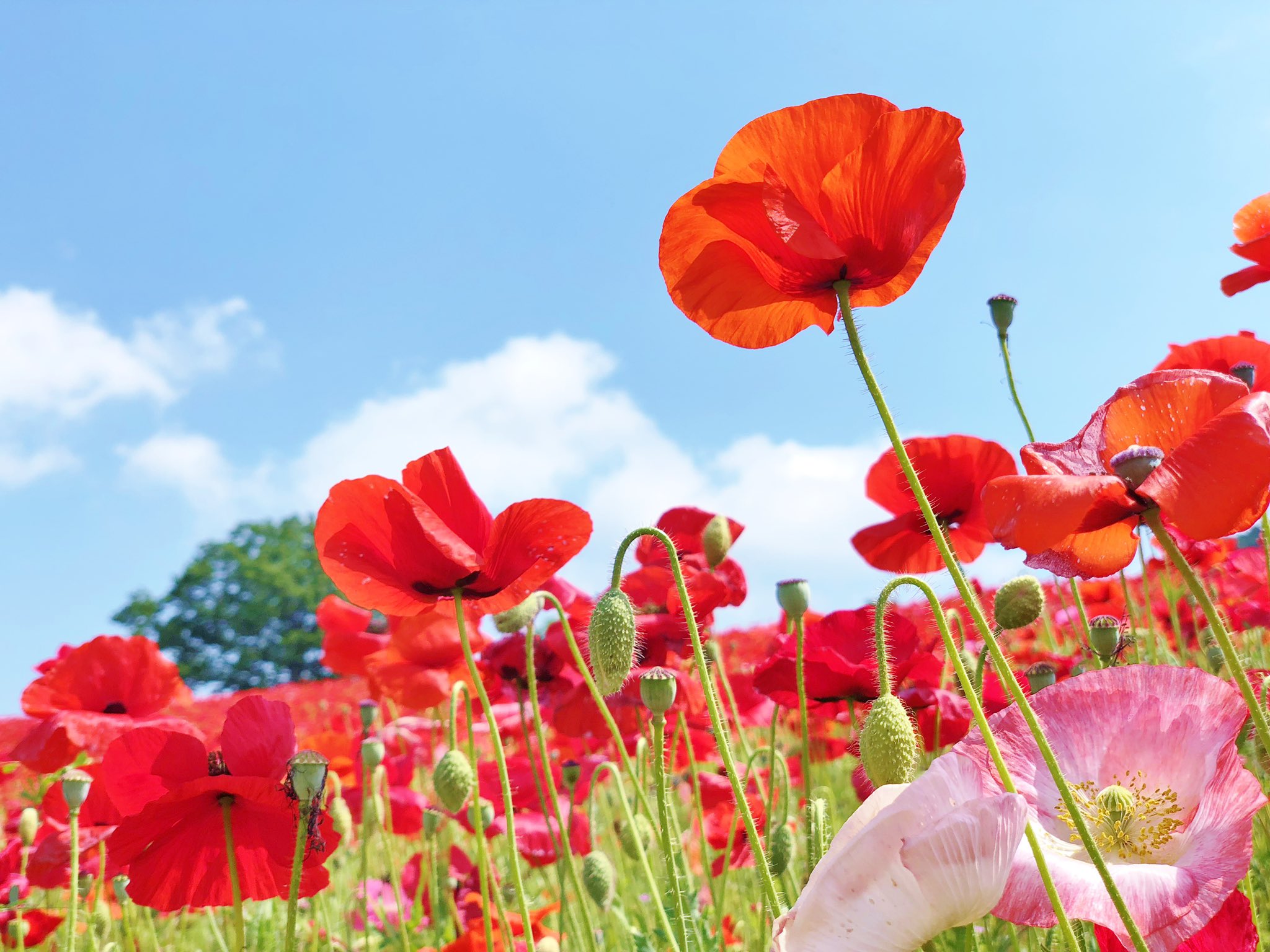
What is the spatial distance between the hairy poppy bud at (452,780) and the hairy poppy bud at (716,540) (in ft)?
2.23

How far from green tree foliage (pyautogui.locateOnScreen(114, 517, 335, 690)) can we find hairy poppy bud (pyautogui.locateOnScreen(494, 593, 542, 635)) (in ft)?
110

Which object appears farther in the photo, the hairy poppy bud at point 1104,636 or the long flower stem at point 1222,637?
the hairy poppy bud at point 1104,636

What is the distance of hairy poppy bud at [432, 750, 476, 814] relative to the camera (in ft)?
5.70

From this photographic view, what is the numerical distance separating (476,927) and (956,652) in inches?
60.2

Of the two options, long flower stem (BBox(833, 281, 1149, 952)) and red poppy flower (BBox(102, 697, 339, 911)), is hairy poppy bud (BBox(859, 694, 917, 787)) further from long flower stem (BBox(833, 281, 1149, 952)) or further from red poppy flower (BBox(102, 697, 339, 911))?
red poppy flower (BBox(102, 697, 339, 911))

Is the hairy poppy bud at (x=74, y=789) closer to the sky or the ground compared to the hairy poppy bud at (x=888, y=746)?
closer to the sky

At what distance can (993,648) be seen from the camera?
80cm

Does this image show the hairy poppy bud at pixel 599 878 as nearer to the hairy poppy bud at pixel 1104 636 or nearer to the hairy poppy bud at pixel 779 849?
the hairy poppy bud at pixel 779 849

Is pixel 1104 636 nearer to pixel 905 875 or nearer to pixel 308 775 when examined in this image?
pixel 905 875

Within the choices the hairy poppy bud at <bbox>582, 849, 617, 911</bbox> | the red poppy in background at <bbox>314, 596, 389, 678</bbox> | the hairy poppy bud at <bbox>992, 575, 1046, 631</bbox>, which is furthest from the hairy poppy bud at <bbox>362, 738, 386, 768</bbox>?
the hairy poppy bud at <bbox>992, 575, 1046, 631</bbox>

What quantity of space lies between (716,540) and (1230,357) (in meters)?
0.99

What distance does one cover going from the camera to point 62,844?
2.34 m

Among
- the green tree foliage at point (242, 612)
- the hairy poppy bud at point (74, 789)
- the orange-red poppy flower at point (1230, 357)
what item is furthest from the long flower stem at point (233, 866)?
the green tree foliage at point (242, 612)

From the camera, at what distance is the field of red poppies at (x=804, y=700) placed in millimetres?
829
